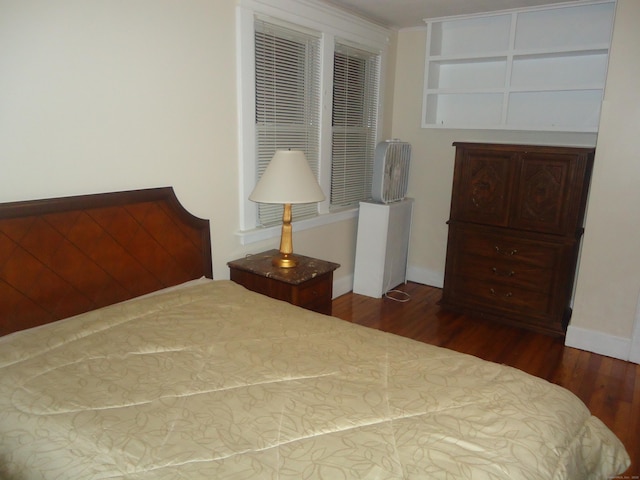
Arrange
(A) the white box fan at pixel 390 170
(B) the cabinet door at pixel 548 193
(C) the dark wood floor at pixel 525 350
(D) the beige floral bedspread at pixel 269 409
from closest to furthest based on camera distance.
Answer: (D) the beige floral bedspread at pixel 269 409 < (C) the dark wood floor at pixel 525 350 < (B) the cabinet door at pixel 548 193 < (A) the white box fan at pixel 390 170

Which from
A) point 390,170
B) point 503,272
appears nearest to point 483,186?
point 503,272

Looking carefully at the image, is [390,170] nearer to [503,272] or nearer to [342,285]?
[342,285]

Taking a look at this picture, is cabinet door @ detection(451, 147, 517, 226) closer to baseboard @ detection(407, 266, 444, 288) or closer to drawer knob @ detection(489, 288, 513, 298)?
drawer knob @ detection(489, 288, 513, 298)

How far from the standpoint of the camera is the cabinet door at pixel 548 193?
3.13 meters

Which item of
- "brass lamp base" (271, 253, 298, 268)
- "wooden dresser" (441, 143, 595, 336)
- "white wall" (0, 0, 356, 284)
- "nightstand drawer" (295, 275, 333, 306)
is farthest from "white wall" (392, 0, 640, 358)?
"white wall" (0, 0, 356, 284)

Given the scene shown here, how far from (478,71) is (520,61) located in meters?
0.34

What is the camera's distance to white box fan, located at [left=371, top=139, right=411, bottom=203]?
383 centimetres

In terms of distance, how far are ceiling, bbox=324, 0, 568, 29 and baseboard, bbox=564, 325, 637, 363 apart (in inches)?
92.2

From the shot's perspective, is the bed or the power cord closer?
the bed

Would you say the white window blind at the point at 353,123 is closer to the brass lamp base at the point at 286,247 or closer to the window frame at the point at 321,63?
the window frame at the point at 321,63

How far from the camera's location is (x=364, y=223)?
3.94 meters

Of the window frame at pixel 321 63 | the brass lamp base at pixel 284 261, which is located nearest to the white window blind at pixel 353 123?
the window frame at pixel 321 63

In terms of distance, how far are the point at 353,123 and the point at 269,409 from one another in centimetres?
298

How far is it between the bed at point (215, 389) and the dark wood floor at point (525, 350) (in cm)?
116
